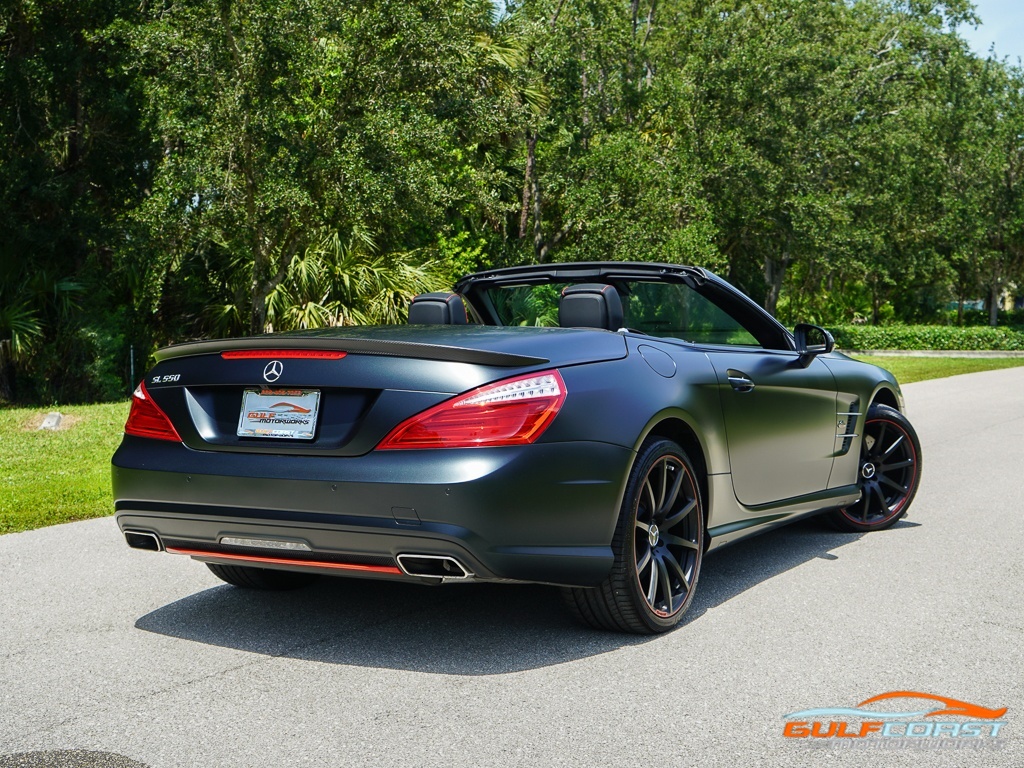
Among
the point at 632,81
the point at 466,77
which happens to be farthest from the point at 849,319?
the point at 466,77

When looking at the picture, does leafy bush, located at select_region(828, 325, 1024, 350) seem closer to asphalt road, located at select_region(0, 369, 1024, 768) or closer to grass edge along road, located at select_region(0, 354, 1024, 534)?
grass edge along road, located at select_region(0, 354, 1024, 534)

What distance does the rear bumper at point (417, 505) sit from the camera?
13.3ft

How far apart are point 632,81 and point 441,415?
23306mm

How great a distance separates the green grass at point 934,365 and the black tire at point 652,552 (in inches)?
746

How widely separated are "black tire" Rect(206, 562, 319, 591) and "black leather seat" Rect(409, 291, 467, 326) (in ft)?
4.41

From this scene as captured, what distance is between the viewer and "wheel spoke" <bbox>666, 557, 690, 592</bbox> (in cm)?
486

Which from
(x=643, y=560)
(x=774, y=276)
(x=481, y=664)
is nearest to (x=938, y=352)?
(x=774, y=276)

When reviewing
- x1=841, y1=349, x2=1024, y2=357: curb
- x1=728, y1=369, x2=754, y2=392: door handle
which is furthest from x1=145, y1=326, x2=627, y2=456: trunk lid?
x1=841, y1=349, x2=1024, y2=357: curb

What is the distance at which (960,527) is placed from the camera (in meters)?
7.19

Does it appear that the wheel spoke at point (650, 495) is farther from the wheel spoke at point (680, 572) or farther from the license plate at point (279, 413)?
the license plate at point (279, 413)

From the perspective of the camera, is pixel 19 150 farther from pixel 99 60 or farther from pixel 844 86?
pixel 844 86

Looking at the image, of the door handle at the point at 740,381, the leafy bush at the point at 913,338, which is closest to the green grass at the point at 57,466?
the door handle at the point at 740,381

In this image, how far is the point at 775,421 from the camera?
579cm

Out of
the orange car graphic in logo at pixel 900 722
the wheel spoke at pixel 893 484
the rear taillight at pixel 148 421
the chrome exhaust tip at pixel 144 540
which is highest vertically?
the rear taillight at pixel 148 421
